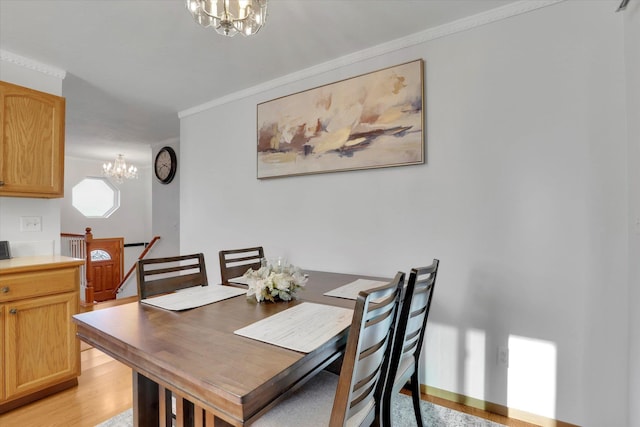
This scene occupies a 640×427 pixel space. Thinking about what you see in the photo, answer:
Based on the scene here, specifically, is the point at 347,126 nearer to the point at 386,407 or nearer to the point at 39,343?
the point at 386,407

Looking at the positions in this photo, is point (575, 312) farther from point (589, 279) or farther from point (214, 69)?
A: point (214, 69)

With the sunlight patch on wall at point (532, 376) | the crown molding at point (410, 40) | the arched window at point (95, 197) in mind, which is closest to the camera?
the sunlight patch on wall at point (532, 376)

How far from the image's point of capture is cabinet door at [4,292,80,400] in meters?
1.88

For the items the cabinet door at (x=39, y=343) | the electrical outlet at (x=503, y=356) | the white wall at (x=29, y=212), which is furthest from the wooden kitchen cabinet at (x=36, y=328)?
the electrical outlet at (x=503, y=356)

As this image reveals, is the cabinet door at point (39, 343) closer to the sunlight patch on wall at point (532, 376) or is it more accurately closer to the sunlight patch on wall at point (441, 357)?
the sunlight patch on wall at point (441, 357)

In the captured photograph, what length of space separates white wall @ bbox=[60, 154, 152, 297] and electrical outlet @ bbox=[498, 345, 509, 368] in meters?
5.90

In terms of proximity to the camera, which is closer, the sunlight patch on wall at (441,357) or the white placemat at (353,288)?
the white placemat at (353,288)

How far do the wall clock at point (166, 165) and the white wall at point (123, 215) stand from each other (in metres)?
2.10

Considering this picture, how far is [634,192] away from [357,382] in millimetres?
1595

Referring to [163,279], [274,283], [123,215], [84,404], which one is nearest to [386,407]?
[274,283]

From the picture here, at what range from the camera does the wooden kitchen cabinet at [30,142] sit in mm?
2113

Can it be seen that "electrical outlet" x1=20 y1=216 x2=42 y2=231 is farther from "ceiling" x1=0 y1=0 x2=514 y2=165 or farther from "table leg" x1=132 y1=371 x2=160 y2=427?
"table leg" x1=132 y1=371 x2=160 y2=427

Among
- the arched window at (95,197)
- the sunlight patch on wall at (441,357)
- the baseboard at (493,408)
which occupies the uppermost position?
the arched window at (95,197)

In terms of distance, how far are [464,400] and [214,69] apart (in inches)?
122
